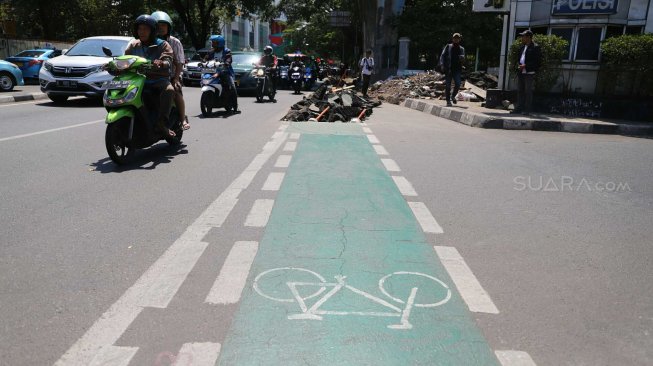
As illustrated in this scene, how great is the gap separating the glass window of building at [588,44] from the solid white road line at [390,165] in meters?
9.51

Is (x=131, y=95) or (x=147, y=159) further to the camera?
(x=147, y=159)

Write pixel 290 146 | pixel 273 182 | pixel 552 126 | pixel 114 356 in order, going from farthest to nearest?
pixel 552 126
pixel 290 146
pixel 273 182
pixel 114 356

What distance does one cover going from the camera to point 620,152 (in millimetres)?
9062

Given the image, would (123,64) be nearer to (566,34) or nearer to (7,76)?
(566,34)

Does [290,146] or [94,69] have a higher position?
[94,69]

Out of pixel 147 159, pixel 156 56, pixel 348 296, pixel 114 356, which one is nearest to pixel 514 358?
pixel 348 296

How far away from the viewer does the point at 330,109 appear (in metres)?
13.1

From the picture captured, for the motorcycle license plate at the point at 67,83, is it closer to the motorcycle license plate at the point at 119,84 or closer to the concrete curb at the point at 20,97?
the concrete curb at the point at 20,97

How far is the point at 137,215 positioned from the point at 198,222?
0.63 metres

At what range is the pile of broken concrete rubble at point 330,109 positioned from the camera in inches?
498

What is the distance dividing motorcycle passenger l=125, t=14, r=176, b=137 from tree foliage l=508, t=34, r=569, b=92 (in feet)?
31.8

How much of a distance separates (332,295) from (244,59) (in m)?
19.6

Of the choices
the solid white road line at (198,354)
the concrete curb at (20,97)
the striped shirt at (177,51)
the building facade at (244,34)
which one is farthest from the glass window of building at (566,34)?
the building facade at (244,34)

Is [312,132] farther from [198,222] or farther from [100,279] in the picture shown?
[100,279]
